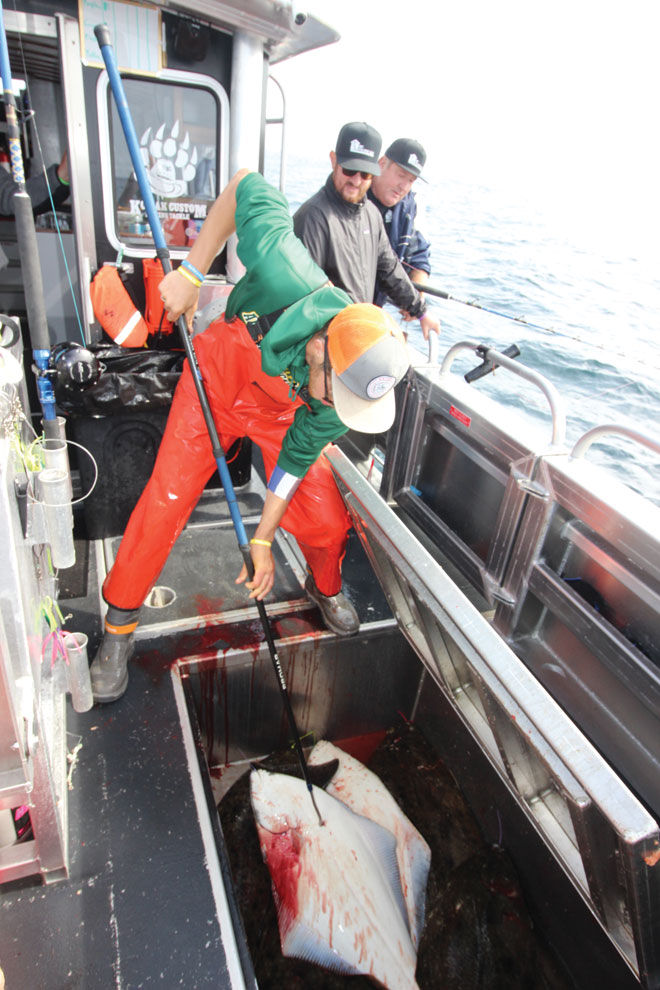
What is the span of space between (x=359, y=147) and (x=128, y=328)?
165 cm

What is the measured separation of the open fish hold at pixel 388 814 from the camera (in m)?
2.32

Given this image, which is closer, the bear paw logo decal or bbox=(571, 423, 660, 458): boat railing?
bbox=(571, 423, 660, 458): boat railing

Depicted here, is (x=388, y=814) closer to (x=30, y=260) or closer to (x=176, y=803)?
(x=176, y=803)

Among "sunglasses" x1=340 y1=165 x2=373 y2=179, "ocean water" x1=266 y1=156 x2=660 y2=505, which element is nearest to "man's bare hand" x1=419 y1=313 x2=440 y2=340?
"ocean water" x1=266 y1=156 x2=660 y2=505

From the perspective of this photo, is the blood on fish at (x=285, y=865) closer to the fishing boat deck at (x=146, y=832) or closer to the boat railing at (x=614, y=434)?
the fishing boat deck at (x=146, y=832)

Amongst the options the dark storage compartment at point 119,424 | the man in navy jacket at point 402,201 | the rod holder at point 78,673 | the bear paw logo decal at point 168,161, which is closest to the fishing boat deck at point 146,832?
the rod holder at point 78,673

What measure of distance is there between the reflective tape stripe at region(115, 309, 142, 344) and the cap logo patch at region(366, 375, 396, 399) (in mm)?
2249

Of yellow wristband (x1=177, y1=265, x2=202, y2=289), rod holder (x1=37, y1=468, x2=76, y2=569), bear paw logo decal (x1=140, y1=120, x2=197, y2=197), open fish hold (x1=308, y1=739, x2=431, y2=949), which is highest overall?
bear paw logo decal (x1=140, y1=120, x2=197, y2=197)

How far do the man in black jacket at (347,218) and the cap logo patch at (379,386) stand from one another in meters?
1.42

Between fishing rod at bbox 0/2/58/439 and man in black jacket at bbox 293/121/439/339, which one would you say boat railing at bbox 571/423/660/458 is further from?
fishing rod at bbox 0/2/58/439

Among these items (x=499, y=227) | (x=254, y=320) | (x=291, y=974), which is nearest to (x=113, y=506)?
(x=254, y=320)

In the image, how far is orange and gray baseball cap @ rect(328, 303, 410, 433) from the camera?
1.76 meters

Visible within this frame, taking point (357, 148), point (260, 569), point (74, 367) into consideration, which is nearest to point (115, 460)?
point (74, 367)

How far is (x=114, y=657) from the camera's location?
97.7 inches
